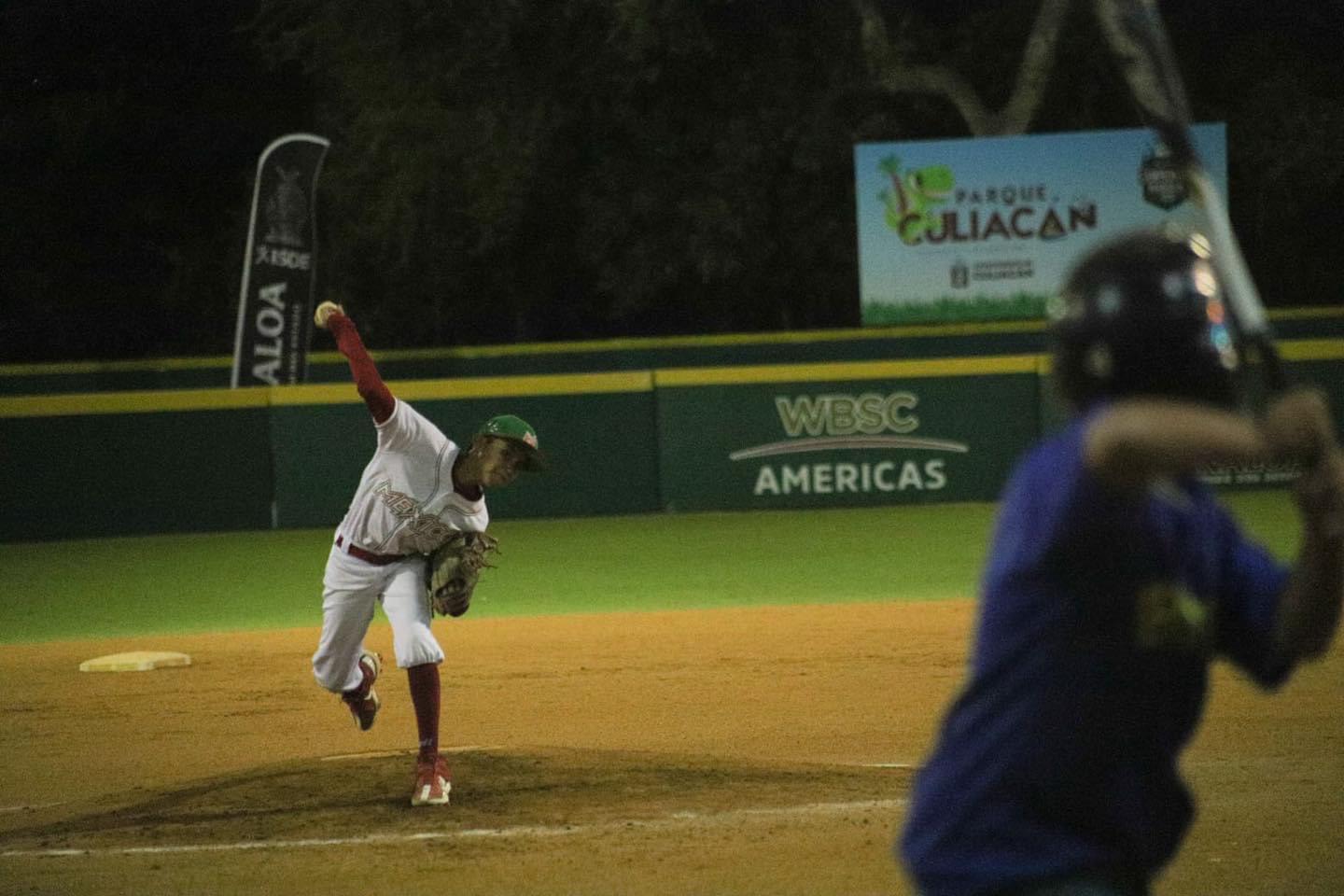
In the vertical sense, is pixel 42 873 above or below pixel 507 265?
below

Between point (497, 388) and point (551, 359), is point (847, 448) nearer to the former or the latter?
point (497, 388)

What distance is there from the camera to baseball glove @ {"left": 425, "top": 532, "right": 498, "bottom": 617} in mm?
7668

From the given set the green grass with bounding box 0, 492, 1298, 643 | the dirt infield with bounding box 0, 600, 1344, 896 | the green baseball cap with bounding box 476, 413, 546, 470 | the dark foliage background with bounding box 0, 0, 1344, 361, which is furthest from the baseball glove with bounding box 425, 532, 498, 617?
the dark foliage background with bounding box 0, 0, 1344, 361

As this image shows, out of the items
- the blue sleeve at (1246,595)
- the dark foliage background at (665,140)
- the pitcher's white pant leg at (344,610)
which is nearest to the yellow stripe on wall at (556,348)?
the dark foliage background at (665,140)

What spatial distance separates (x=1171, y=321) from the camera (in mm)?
2492

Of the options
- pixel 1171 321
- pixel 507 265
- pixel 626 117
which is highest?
pixel 626 117

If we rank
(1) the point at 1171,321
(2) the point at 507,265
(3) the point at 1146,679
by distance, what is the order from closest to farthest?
1. (1) the point at 1171,321
2. (3) the point at 1146,679
3. (2) the point at 507,265

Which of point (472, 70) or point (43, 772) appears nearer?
point (43, 772)

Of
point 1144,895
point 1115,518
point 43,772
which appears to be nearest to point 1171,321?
point 1115,518

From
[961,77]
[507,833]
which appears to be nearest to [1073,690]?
[507,833]

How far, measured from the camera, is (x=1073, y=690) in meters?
2.64

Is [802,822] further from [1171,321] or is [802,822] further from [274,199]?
[274,199]

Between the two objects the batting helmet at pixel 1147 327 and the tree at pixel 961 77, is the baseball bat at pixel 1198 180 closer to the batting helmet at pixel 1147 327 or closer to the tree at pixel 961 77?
the batting helmet at pixel 1147 327

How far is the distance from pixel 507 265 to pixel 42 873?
959 inches
